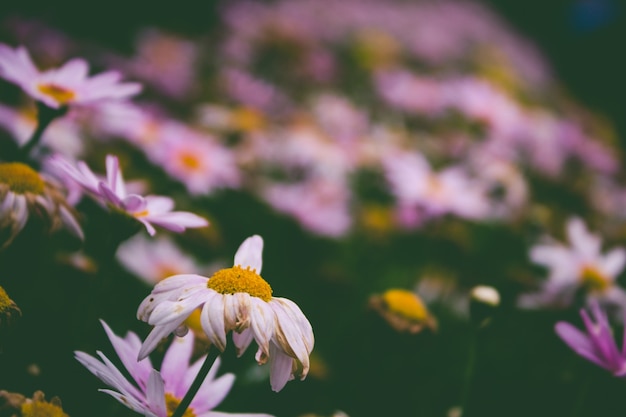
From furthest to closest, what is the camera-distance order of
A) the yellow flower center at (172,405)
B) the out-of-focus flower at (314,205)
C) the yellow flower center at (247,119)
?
the yellow flower center at (247,119)
the out-of-focus flower at (314,205)
the yellow flower center at (172,405)

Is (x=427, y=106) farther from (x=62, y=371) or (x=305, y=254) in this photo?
(x=62, y=371)

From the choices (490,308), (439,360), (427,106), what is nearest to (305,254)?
(439,360)

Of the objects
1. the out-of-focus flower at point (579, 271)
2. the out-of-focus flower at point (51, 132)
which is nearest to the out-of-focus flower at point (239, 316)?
the out-of-focus flower at point (51, 132)

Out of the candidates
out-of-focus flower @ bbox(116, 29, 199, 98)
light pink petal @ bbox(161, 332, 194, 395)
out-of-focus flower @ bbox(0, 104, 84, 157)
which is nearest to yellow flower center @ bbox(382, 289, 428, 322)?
light pink petal @ bbox(161, 332, 194, 395)

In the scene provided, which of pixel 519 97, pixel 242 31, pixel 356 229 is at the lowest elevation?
pixel 356 229

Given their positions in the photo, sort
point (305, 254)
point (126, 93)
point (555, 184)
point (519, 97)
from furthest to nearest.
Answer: point (519, 97) → point (555, 184) → point (305, 254) → point (126, 93)

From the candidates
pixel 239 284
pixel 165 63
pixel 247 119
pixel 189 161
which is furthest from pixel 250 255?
pixel 165 63

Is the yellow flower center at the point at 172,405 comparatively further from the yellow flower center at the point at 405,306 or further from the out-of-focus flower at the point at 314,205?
the out-of-focus flower at the point at 314,205
